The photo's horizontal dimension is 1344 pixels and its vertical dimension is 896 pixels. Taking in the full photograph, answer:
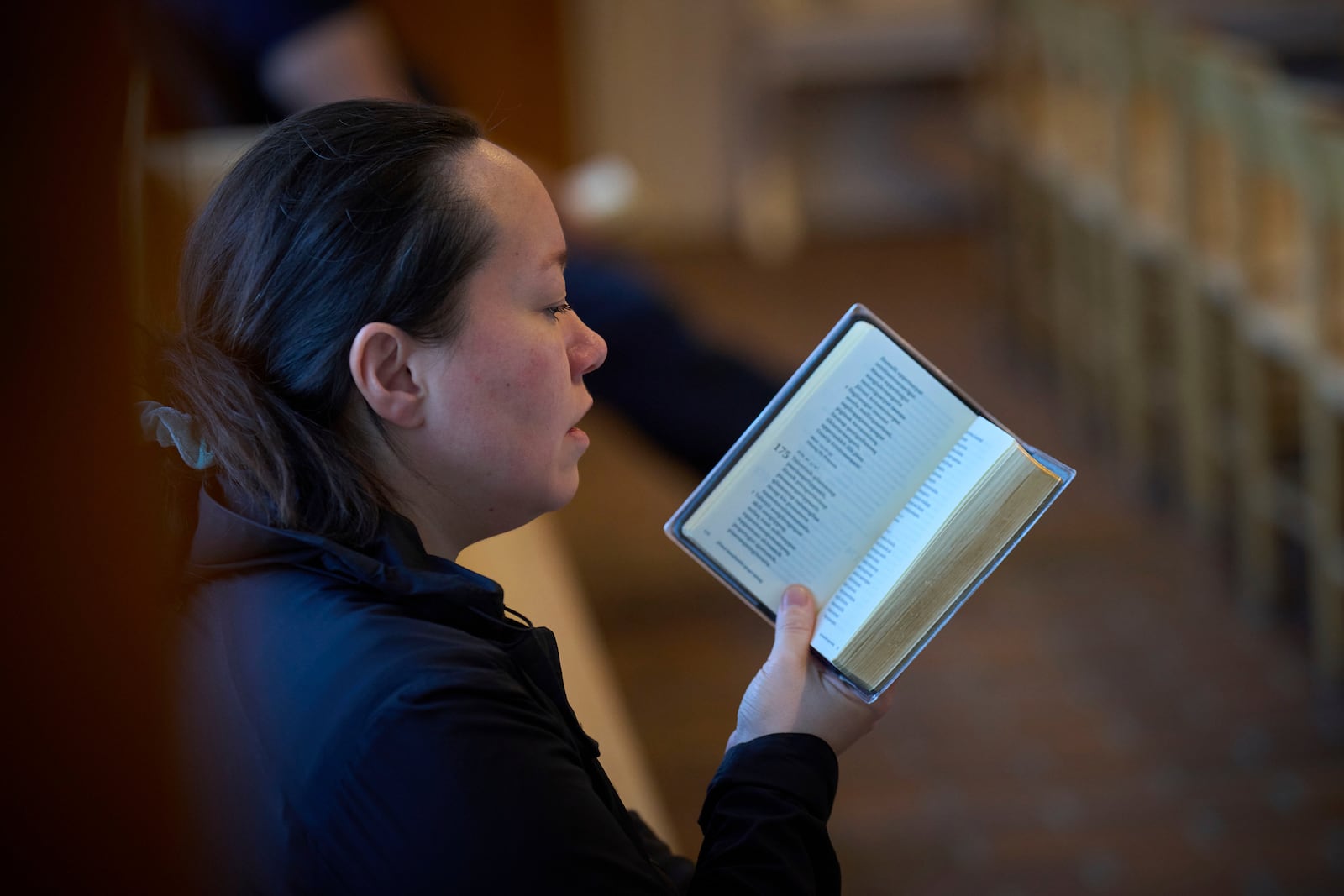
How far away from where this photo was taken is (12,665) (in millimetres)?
582

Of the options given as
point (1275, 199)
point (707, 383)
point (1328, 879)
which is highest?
point (1275, 199)

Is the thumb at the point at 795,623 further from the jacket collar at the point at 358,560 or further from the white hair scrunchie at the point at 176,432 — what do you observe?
the white hair scrunchie at the point at 176,432

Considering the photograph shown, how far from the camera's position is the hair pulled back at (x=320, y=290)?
84cm

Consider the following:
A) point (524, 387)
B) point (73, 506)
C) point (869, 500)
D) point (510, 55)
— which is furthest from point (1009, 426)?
point (510, 55)

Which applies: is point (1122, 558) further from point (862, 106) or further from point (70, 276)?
point (862, 106)

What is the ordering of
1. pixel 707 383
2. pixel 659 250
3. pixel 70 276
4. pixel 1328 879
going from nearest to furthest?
pixel 70 276, pixel 707 383, pixel 1328 879, pixel 659 250

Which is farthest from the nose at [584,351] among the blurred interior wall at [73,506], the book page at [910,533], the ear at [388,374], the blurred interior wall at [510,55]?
the blurred interior wall at [510,55]

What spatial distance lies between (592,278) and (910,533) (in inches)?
46.3

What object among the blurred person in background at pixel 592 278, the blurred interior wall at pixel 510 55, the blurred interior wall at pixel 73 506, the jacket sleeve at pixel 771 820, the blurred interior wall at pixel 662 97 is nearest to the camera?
the blurred interior wall at pixel 73 506

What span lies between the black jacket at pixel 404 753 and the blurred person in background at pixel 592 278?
1124 millimetres

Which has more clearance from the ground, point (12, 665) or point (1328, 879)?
point (12, 665)

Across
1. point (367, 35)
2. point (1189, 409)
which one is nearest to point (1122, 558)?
point (1189, 409)

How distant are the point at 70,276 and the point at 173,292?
16.1 inches

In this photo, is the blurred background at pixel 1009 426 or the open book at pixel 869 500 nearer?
the blurred background at pixel 1009 426
